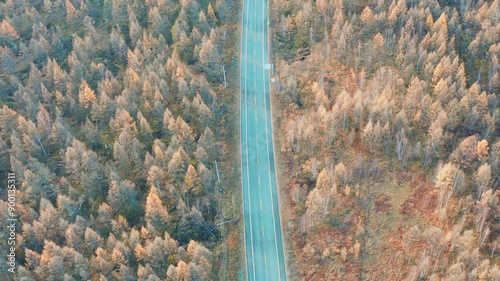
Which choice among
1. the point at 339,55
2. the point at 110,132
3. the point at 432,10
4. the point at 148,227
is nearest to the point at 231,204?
the point at 148,227

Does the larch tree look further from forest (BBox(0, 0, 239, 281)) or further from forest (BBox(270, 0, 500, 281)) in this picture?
forest (BBox(270, 0, 500, 281))

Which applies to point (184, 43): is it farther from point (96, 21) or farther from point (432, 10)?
point (432, 10)

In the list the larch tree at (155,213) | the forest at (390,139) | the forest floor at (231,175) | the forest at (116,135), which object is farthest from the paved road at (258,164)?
the larch tree at (155,213)

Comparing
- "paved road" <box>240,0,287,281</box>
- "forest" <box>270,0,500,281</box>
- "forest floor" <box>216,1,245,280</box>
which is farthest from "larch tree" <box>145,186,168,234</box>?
"forest" <box>270,0,500,281</box>

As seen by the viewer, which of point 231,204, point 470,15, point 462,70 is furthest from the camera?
point 470,15

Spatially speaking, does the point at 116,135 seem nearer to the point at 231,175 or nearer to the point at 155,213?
the point at 155,213

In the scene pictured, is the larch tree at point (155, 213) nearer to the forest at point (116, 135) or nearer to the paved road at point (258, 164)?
the forest at point (116, 135)

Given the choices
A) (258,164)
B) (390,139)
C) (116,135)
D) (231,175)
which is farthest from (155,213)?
(390,139)
